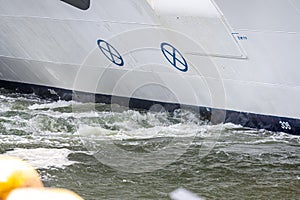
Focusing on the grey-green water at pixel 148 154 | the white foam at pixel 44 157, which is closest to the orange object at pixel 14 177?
the grey-green water at pixel 148 154

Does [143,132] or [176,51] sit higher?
[176,51]

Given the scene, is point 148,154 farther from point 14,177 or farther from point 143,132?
point 14,177

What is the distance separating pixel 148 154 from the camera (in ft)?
18.3

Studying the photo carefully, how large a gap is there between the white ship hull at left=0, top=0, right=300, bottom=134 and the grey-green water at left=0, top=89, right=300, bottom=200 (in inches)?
13.7

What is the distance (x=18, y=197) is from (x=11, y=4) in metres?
7.43

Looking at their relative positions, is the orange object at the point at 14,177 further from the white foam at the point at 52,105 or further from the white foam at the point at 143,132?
the white foam at the point at 52,105

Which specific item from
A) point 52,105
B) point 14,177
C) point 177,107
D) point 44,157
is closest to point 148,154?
point 44,157

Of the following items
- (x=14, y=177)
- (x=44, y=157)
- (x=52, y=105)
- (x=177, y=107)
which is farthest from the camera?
(x=52, y=105)

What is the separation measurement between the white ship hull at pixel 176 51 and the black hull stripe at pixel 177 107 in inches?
0.6

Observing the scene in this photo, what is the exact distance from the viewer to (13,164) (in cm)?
107

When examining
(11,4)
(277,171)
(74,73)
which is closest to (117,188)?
(277,171)

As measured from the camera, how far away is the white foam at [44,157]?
5.05 metres

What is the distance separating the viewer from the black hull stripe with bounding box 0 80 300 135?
627cm

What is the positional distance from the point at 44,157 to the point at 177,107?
2.57 meters
